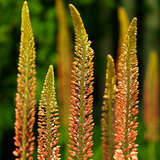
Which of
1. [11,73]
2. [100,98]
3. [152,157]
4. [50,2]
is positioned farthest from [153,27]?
[152,157]

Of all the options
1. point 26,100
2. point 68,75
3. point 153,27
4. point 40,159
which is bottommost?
point 40,159

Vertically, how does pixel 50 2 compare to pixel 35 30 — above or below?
above

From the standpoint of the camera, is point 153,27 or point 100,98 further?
point 153,27

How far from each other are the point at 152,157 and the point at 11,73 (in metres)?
3.47

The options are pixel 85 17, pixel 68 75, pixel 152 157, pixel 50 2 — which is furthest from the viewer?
pixel 85 17

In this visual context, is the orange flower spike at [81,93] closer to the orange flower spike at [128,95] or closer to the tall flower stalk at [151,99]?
the orange flower spike at [128,95]

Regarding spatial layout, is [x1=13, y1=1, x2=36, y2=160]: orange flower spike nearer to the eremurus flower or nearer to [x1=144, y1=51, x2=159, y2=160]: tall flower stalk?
the eremurus flower

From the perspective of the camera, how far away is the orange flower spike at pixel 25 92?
93 centimetres

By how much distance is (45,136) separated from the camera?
3.03ft

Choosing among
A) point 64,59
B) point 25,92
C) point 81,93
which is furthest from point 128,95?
point 64,59

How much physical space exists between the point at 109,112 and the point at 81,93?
12 cm

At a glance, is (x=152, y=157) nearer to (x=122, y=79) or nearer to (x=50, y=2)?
→ (x=122, y=79)

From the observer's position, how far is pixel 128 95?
92 centimetres

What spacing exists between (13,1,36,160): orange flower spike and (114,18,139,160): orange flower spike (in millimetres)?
187
